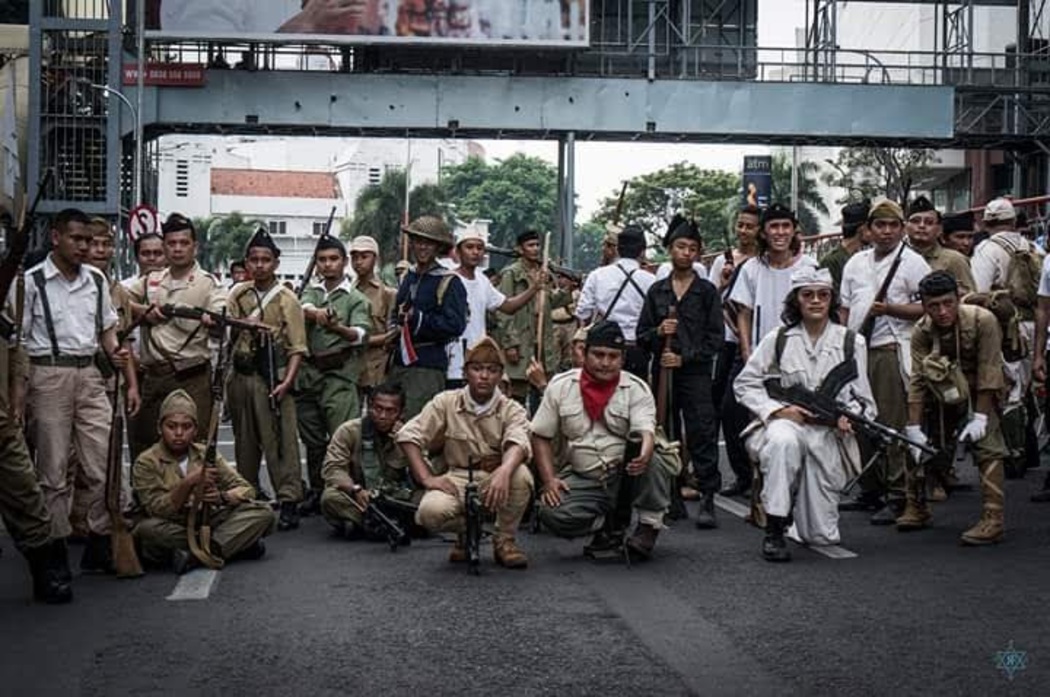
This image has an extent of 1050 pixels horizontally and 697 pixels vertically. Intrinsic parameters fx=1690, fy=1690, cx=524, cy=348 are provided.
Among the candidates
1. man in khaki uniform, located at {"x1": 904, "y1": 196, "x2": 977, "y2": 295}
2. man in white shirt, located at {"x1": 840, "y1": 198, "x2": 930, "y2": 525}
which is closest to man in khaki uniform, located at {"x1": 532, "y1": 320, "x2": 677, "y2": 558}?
man in white shirt, located at {"x1": 840, "y1": 198, "x2": 930, "y2": 525}

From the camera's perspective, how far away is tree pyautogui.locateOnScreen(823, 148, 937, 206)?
5019 centimetres

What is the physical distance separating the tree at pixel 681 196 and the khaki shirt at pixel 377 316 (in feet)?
205

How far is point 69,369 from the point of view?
898 cm

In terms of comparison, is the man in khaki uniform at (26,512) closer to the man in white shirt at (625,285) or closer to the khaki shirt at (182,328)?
the khaki shirt at (182,328)

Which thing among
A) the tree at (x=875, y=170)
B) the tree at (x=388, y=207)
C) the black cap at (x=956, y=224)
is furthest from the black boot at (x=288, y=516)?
the tree at (x=388, y=207)

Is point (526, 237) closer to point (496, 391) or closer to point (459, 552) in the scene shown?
point (496, 391)

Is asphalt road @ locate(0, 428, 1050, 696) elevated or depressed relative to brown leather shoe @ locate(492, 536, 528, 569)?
depressed

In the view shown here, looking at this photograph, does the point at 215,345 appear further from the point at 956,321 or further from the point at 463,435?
the point at 956,321

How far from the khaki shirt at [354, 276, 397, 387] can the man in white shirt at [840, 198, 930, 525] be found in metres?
3.57

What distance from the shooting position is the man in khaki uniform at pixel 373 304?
12312mm

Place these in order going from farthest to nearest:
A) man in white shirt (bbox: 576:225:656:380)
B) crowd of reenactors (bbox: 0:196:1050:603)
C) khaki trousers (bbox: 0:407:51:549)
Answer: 1. man in white shirt (bbox: 576:225:656:380)
2. crowd of reenactors (bbox: 0:196:1050:603)
3. khaki trousers (bbox: 0:407:51:549)

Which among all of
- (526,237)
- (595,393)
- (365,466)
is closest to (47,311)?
(365,466)

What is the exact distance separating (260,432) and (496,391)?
224 cm

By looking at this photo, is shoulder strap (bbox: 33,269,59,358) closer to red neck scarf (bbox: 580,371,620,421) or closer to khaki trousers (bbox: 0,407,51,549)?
khaki trousers (bbox: 0,407,51,549)
